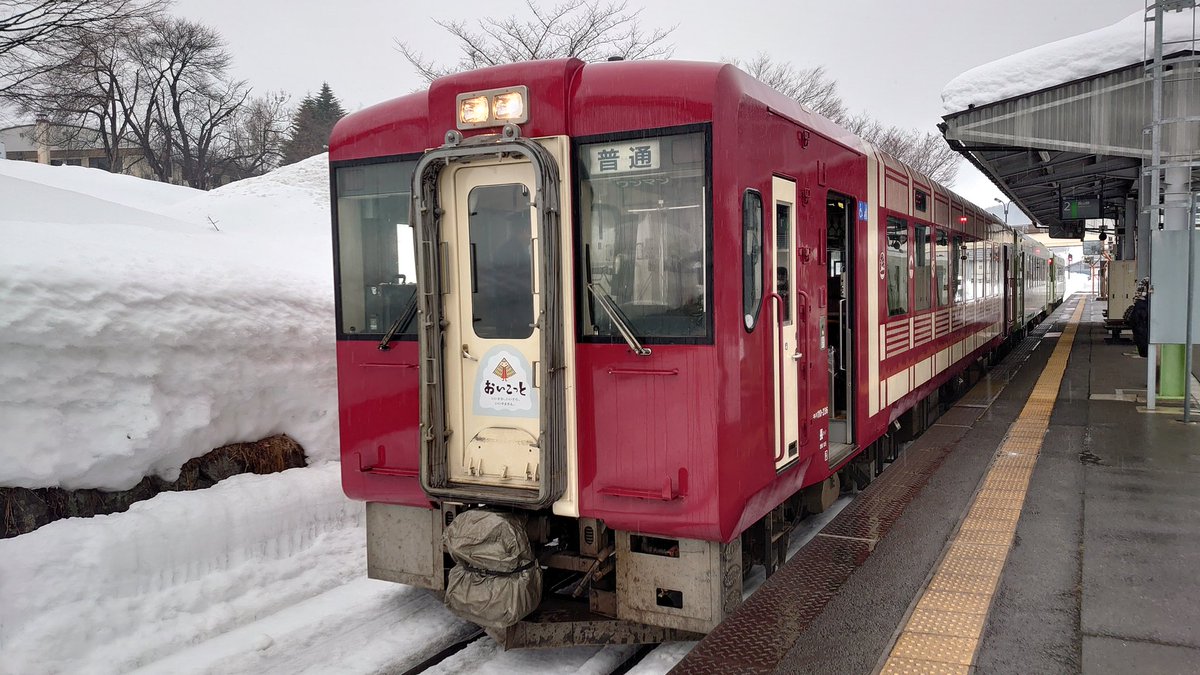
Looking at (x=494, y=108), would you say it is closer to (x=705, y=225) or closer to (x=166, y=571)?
(x=705, y=225)

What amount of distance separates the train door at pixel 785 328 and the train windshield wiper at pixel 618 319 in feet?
3.20

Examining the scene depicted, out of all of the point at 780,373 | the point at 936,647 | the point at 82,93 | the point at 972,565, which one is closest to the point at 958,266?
the point at 972,565

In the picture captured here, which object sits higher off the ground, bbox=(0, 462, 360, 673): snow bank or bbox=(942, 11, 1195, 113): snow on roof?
bbox=(942, 11, 1195, 113): snow on roof

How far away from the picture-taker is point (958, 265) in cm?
1098

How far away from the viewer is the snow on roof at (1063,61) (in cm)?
1000

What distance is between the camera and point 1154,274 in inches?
369

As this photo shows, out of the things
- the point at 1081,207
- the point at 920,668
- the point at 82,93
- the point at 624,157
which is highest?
the point at 82,93

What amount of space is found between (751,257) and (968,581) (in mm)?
2286

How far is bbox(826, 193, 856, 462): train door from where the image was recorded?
630 cm

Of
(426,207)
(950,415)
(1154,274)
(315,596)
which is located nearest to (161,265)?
(315,596)

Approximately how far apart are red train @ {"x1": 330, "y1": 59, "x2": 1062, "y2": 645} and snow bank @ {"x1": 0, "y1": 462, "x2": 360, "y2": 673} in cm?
115

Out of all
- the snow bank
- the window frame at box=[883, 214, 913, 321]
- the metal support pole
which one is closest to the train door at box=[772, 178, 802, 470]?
the window frame at box=[883, 214, 913, 321]

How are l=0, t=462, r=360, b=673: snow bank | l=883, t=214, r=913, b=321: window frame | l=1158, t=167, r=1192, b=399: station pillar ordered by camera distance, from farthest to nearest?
l=1158, t=167, r=1192, b=399: station pillar → l=883, t=214, r=913, b=321: window frame → l=0, t=462, r=360, b=673: snow bank

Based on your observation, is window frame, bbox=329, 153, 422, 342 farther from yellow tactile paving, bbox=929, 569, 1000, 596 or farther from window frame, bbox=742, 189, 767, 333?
yellow tactile paving, bbox=929, 569, 1000, 596
